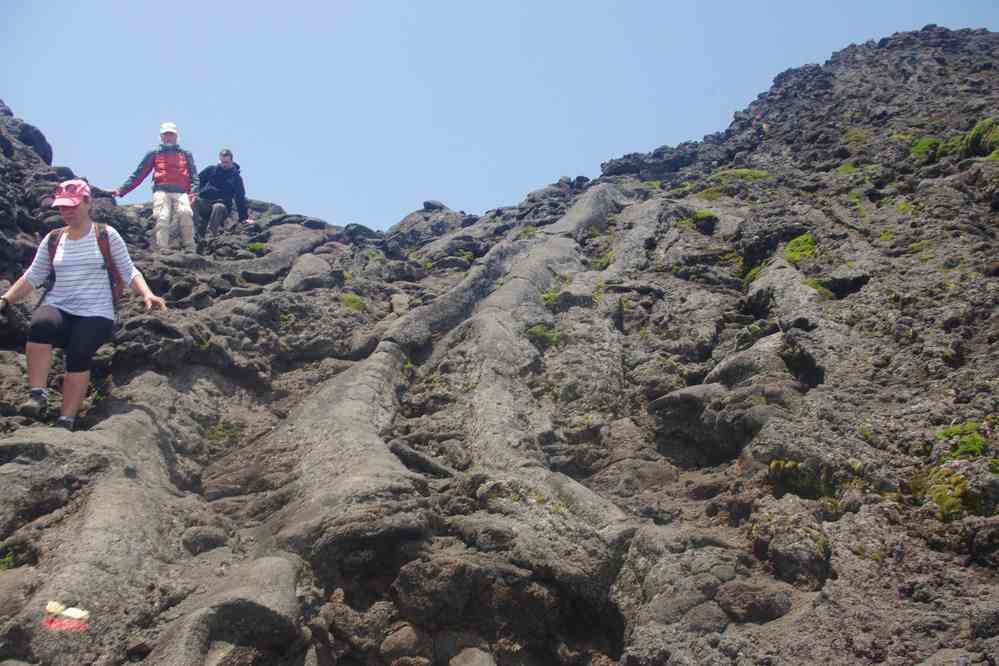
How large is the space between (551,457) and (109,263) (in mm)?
6826

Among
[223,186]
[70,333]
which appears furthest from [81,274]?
[223,186]

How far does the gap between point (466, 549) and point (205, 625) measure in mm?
2860

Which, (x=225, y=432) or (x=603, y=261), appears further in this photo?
(x=603, y=261)

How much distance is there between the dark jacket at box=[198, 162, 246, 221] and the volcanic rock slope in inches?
248

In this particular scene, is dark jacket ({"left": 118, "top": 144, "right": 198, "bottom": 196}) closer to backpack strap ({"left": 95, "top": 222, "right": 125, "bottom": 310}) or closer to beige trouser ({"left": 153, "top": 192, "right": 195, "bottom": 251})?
beige trouser ({"left": 153, "top": 192, "right": 195, "bottom": 251})

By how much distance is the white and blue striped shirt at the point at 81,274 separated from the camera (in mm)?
10867

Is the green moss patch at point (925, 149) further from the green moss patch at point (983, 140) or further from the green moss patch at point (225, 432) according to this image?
the green moss patch at point (225, 432)

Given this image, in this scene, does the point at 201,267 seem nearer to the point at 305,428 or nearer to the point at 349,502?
the point at 305,428

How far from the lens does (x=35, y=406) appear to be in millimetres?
10078

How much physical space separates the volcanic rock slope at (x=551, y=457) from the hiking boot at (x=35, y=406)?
349 mm

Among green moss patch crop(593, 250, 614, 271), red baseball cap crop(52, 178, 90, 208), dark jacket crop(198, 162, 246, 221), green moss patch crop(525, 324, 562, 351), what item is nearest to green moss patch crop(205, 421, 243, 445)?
red baseball cap crop(52, 178, 90, 208)

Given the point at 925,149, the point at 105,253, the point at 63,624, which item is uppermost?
the point at 925,149

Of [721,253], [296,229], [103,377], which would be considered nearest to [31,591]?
[103,377]

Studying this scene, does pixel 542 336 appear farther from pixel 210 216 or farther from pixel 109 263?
pixel 210 216
